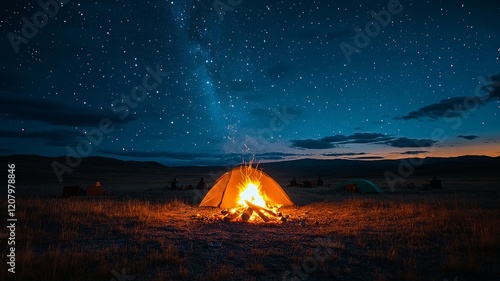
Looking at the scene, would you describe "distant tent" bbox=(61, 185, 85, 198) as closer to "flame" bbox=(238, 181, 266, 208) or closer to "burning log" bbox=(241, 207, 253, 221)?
"flame" bbox=(238, 181, 266, 208)

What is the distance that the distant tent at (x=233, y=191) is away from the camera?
52.7 ft

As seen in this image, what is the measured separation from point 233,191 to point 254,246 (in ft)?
25.3

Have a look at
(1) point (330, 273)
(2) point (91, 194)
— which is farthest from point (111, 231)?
(2) point (91, 194)

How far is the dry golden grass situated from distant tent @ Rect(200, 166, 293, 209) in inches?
95.8

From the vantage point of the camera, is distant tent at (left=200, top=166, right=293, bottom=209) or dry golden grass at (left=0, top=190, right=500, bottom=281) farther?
distant tent at (left=200, top=166, right=293, bottom=209)

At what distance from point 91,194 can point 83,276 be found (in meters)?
18.1

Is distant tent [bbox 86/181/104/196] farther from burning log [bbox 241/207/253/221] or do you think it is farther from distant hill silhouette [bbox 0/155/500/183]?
distant hill silhouette [bbox 0/155/500/183]

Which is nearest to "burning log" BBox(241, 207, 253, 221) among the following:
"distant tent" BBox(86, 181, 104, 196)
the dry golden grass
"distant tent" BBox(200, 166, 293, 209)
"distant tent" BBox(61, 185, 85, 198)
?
the dry golden grass

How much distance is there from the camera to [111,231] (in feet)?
33.3

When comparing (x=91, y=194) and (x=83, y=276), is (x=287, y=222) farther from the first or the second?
(x=91, y=194)

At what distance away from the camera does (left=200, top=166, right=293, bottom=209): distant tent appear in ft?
52.7

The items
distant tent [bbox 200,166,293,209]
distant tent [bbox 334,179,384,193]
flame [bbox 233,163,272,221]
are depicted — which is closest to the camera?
flame [bbox 233,163,272,221]

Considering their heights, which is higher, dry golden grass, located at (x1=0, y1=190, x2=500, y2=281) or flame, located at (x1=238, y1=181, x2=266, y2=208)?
flame, located at (x1=238, y1=181, x2=266, y2=208)

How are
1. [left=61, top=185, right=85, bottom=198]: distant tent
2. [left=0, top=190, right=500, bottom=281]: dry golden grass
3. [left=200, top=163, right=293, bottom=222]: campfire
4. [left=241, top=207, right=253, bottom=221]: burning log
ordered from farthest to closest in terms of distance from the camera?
[left=61, top=185, right=85, bottom=198]: distant tent → [left=200, top=163, right=293, bottom=222]: campfire → [left=241, top=207, right=253, bottom=221]: burning log → [left=0, top=190, right=500, bottom=281]: dry golden grass
